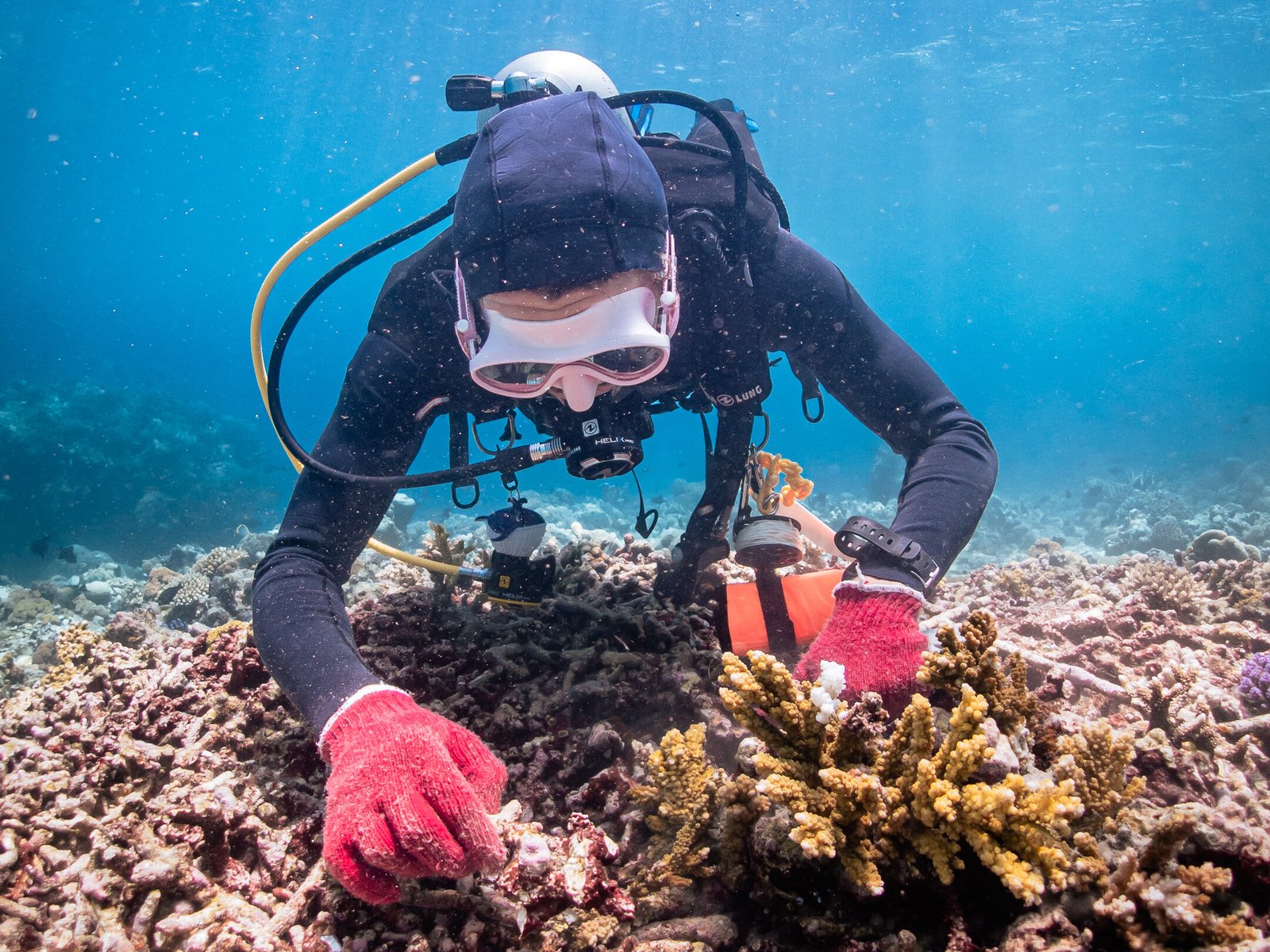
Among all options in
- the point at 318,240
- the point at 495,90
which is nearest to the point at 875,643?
the point at 495,90

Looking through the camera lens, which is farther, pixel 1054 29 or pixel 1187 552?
pixel 1054 29

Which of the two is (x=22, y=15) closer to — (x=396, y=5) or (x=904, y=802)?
A: (x=396, y=5)

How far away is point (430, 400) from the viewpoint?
3.23 meters

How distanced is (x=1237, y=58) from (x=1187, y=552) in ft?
122

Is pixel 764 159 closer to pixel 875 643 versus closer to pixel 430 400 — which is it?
pixel 430 400

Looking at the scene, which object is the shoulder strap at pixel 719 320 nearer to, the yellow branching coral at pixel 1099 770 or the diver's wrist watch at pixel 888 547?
the diver's wrist watch at pixel 888 547

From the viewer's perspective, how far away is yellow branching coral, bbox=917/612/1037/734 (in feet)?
6.03

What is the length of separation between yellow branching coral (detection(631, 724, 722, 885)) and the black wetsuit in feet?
3.52

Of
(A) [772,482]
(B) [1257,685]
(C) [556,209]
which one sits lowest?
(B) [1257,685]

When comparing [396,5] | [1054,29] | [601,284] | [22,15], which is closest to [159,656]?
[601,284]

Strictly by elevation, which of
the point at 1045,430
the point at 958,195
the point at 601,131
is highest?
the point at 958,195

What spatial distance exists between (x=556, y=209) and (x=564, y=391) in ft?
2.70

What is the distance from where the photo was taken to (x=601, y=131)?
2.57 meters

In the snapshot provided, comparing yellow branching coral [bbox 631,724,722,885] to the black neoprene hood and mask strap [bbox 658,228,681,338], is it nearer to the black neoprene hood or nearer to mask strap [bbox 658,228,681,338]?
mask strap [bbox 658,228,681,338]
